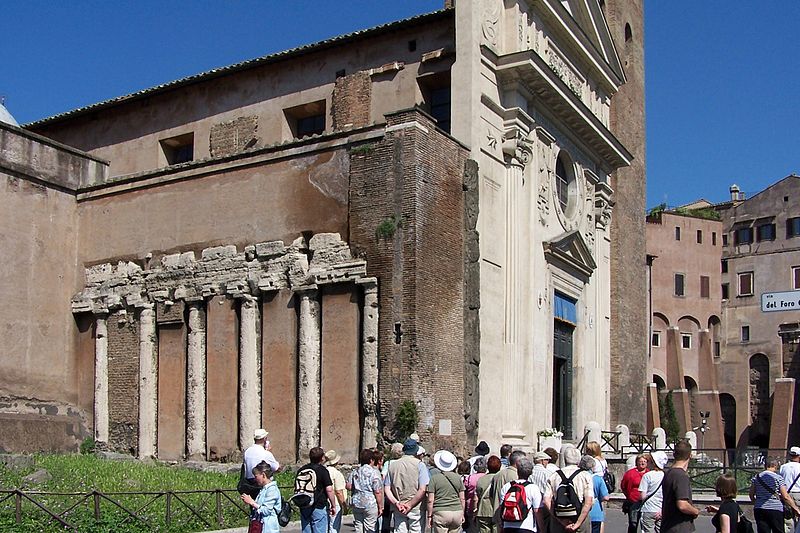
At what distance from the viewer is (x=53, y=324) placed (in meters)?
23.9

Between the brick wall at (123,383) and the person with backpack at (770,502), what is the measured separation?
48.4 ft

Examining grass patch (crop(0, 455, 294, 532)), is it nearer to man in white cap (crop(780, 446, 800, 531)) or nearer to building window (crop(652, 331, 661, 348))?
man in white cap (crop(780, 446, 800, 531))

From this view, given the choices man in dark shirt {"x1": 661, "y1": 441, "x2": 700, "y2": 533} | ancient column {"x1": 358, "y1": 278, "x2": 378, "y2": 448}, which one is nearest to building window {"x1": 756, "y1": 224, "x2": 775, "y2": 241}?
ancient column {"x1": 358, "y1": 278, "x2": 378, "y2": 448}

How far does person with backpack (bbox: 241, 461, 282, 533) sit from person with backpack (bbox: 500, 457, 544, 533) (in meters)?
2.16

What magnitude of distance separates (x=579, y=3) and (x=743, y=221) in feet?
102

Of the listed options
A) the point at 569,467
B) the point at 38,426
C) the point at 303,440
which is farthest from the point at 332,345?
the point at 569,467

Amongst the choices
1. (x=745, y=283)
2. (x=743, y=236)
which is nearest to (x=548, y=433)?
(x=745, y=283)

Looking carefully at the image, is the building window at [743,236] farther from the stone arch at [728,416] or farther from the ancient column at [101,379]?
the ancient column at [101,379]

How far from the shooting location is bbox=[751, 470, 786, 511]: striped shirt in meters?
11.6

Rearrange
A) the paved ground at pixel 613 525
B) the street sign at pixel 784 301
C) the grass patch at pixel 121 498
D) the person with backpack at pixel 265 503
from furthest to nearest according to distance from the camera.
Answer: the street sign at pixel 784 301 < the paved ground at pixel 613 525 < the grass patch at pixel 121 498 < the person with backpack at pixel 265 503

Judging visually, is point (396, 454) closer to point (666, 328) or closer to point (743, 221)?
point (666, 328)

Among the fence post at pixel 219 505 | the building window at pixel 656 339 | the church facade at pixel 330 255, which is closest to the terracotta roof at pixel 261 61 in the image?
the church facade at pixel 330 255

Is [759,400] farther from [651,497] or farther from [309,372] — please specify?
[651,497]

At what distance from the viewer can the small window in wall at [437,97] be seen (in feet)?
78.8
